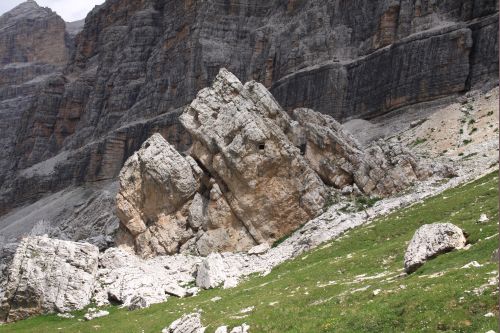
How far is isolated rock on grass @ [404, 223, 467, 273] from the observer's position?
3328 centimetres

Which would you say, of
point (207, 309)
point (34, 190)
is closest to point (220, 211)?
point (207, 309)

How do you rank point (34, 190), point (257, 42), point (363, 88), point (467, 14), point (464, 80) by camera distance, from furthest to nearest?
point (34, 190)
point (257, 42)
point (363, 88)
point (467, 14)
point (464, 80)

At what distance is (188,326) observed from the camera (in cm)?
3469

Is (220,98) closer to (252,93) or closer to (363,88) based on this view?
(252,93)

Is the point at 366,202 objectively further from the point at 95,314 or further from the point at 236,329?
the point at 236,329

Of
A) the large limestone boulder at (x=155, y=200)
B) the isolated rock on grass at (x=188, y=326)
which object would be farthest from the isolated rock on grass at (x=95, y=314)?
the large limestone boulder at (x=155, y=200)

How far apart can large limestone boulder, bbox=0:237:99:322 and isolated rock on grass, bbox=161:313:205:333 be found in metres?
22.8

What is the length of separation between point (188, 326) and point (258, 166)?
3859 centimetres

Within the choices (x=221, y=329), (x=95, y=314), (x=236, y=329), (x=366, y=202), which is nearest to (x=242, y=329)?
(x=236, y=329)

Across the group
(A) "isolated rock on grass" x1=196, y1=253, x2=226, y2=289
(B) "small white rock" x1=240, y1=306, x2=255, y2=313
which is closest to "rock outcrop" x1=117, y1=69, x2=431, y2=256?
(A) "isolated rock on grass" x1=196, y1=253, x2=226, y2=289

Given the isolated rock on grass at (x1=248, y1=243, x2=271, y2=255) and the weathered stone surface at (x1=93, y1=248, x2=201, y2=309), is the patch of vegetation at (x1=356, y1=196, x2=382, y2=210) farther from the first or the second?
the weathered stone surface at (x1=93, y1=248, x2=201, y2=309)

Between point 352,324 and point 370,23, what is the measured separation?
342 ft

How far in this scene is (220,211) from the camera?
71938 millimetres

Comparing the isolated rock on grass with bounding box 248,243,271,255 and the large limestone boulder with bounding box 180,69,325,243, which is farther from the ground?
the large limestone boulder with bounding box 180,69,325,243
